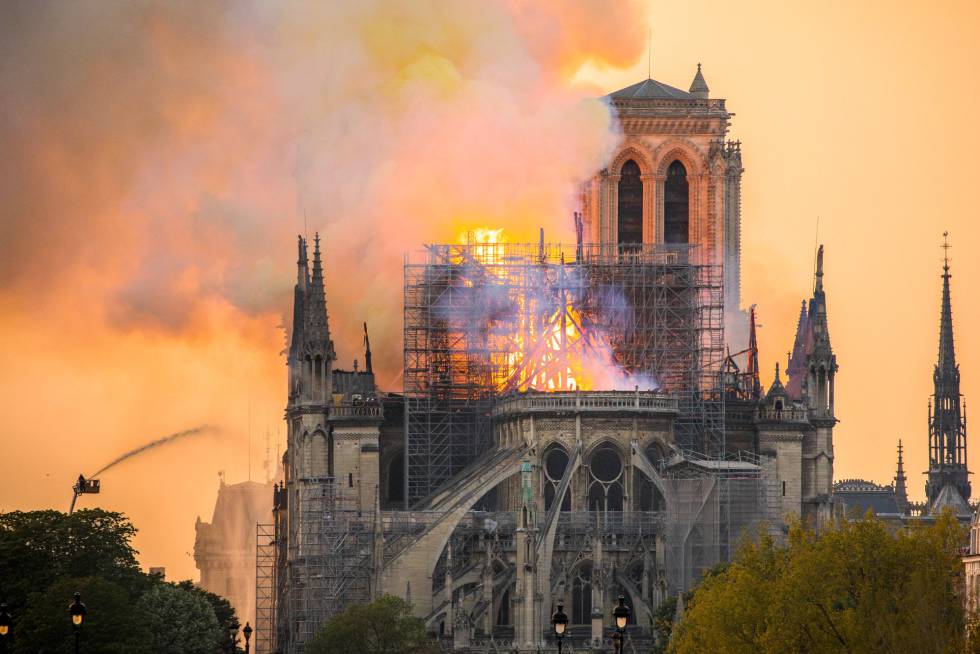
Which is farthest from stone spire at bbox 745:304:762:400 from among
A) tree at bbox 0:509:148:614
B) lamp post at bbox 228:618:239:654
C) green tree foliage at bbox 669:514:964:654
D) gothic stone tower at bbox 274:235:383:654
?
green tree foliage at bbox 669:514:964:654

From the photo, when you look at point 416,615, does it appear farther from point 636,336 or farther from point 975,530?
point 975,530

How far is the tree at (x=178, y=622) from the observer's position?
146875 millimetres

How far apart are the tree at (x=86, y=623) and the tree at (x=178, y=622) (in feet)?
24.5

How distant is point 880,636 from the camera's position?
358ft

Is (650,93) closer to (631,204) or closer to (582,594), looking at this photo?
(631,204)

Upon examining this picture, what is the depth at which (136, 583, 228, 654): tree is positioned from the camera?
147 metres

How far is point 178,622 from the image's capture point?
149000mm

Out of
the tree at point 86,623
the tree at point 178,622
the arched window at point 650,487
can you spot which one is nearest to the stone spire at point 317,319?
the arched window at point 650,487

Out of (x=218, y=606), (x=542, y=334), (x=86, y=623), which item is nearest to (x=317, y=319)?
(x=542, y=334)

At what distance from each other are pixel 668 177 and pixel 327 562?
4038 cm

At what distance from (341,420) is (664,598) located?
2225cm

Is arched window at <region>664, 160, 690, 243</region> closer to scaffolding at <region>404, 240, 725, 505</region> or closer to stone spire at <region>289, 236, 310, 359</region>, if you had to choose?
scaffolding at <region>404, 240, 725, 505</region>

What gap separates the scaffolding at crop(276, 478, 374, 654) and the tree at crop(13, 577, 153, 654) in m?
23.2

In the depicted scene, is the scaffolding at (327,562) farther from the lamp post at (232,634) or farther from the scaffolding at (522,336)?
the scaffolding at (522,336)
